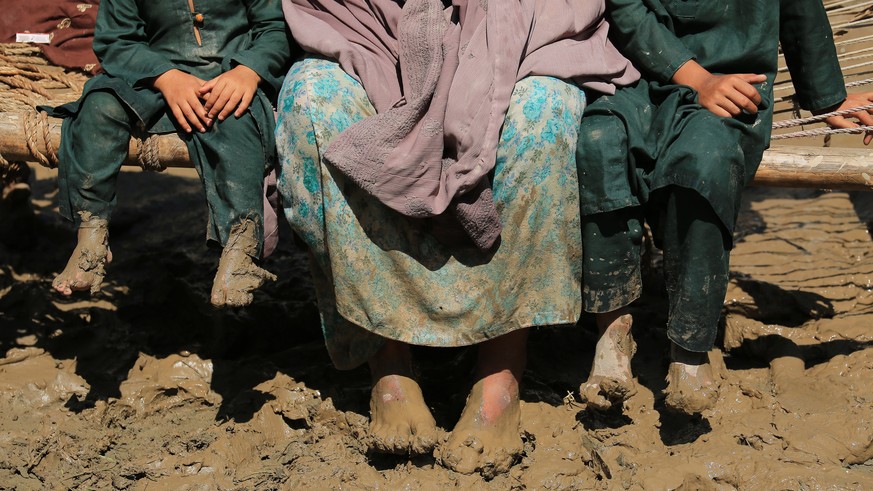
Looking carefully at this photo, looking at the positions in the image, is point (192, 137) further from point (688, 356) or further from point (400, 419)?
point (688, 356)

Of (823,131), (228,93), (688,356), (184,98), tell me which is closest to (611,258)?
(688,356)

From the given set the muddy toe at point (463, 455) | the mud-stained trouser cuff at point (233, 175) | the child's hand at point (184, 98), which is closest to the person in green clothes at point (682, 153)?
the muddy toe at point (463, 455)

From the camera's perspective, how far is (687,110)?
9.33 feet

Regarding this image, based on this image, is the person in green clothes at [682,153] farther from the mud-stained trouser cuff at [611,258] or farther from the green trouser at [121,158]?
the green trouser at [121,158]

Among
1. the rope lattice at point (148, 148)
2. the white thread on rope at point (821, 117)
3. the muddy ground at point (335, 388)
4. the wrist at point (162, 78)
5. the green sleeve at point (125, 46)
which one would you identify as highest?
the green sleeve at point (125, 46)

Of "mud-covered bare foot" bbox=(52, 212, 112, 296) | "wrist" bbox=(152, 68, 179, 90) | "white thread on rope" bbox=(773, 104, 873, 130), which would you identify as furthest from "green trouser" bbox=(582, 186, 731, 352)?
"mud-covered bare foot" bbox=(52, 212, 112, 296)

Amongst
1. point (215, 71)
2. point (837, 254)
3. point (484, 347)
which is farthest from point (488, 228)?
point (837, 254)

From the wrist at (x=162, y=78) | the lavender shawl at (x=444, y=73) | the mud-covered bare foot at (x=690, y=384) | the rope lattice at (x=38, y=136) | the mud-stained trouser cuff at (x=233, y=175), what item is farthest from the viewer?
the rope lattice at (x=38, y=136)

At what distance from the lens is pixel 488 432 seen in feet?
9.39

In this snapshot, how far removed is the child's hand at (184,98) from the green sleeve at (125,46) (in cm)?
4

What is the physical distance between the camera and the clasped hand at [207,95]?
293cm

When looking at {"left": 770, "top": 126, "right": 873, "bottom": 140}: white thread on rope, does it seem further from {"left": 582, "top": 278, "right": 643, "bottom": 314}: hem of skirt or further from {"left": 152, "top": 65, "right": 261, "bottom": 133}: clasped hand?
{"left": 152, "top": 65, "right": 261, "bottom": 133}: clasped hand

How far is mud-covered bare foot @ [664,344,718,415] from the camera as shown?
2.79 meters

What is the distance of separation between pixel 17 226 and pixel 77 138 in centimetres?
143
